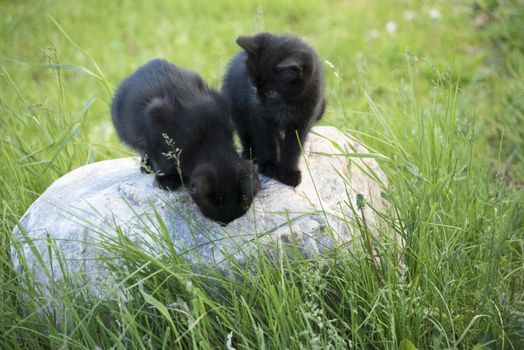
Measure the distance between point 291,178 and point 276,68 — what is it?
599 mm

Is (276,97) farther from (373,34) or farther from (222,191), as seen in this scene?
(373,34)

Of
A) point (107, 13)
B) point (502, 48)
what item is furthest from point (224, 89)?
point (107, 13)

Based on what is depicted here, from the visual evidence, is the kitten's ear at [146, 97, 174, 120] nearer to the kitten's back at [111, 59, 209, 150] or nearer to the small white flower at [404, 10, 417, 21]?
the kitten's back at [111, 59, 209, 150]

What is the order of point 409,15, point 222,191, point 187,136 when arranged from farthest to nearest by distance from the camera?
1. point 409,15
2. point 187,136
3. point 222,191

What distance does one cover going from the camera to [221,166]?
2.98 meters

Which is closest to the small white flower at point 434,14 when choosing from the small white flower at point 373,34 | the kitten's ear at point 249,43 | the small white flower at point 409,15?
the small white flower at point 409,15

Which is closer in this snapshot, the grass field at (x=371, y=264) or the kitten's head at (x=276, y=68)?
the grass field at (x=371, y=264)

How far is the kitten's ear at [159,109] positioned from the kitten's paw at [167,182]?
0.33m

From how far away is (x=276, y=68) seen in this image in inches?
124

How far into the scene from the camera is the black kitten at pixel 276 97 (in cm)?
317

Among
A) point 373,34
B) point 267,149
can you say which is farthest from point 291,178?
point 373,34

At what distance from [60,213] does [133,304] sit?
2.38ft

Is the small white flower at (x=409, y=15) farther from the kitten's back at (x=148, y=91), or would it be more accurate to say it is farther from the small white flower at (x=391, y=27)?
the kitten's back at (x=148, y=91)

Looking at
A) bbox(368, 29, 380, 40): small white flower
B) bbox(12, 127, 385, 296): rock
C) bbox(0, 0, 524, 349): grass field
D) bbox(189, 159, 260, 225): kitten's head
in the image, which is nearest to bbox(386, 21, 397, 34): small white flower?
bbox(368, 29, 380, 40): small white flower
